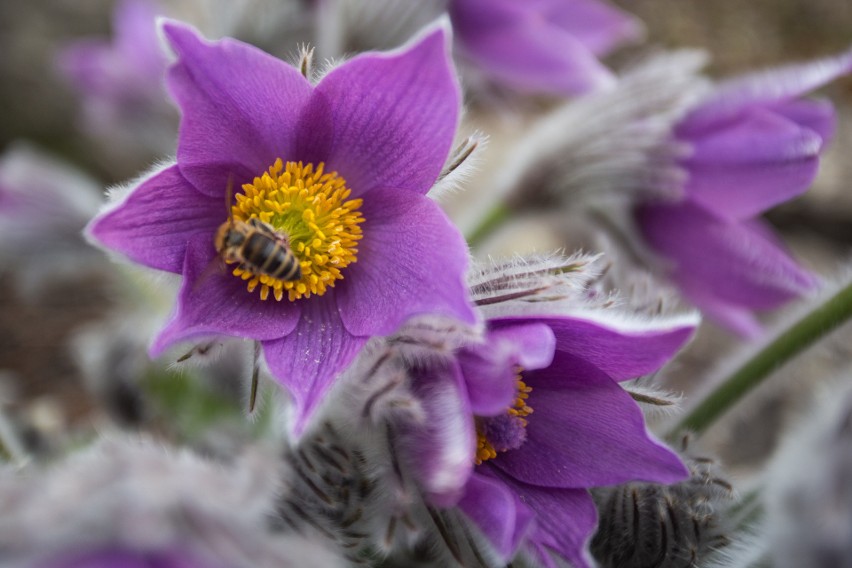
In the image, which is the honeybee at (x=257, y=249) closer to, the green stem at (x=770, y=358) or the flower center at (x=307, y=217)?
the flower center at (x=307, y=217)

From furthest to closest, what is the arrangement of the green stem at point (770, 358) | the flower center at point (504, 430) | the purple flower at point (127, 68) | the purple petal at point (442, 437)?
the purple flower at point (127, 68)
the green stem at point (770, 358)
the flower center at point (504, 430)
the purple petal at point (442, 437)

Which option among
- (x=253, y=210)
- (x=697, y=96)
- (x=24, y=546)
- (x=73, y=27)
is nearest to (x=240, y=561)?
(x=24, y=546)

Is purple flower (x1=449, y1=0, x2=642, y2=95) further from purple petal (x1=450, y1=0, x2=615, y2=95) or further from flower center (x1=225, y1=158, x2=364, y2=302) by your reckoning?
flower center (x1=225, y1=158, x2=364, y2=302)

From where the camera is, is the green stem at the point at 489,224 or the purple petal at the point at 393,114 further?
the green stem at the point at 489,224

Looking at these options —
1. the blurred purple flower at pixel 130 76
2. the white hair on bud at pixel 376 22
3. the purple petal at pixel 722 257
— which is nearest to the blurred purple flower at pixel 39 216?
the blurred purple flower at pixel 130 76

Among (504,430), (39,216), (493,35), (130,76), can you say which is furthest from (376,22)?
(504,430)

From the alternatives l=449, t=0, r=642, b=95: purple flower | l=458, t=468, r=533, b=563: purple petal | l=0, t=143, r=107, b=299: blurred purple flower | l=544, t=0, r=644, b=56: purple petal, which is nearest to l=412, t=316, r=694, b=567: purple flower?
l=458, t=468, r=533, b=563: purple petal

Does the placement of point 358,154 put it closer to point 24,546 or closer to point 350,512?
point 350,512
